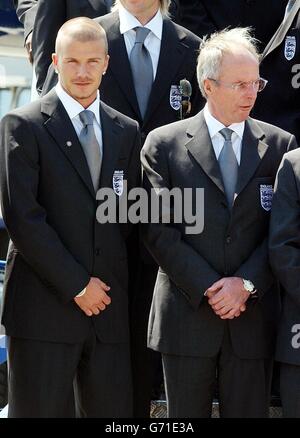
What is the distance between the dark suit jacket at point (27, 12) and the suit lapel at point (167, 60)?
946 mm

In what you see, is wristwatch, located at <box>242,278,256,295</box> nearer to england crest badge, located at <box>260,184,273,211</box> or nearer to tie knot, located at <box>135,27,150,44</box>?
england crest badge, located at <box>260,184,273,211</box>

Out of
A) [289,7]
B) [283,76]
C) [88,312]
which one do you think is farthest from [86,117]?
[289,7]

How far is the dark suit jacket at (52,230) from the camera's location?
4.35 meters

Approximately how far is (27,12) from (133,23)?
1029mm

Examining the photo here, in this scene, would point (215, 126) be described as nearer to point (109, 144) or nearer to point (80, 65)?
point (109, 144)

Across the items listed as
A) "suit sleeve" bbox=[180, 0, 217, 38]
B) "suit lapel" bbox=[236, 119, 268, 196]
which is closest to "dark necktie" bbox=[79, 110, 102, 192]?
"suit lapel" bbox=[236, 119, 268, 196]

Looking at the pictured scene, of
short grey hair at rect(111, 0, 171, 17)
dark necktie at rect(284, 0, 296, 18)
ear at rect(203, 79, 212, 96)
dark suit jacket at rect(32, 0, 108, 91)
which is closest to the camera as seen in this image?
ear at rect(203, 79, 212, 96)

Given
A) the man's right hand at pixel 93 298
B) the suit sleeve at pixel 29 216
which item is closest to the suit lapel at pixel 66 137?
the suit sleeve at pixel 29 216

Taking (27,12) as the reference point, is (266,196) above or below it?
below

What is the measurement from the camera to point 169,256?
4.43 m

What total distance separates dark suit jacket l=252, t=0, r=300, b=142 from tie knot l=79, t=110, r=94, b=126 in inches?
49.5

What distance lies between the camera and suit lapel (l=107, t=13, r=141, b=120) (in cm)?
500

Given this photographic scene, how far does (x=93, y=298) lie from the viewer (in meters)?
4.40
